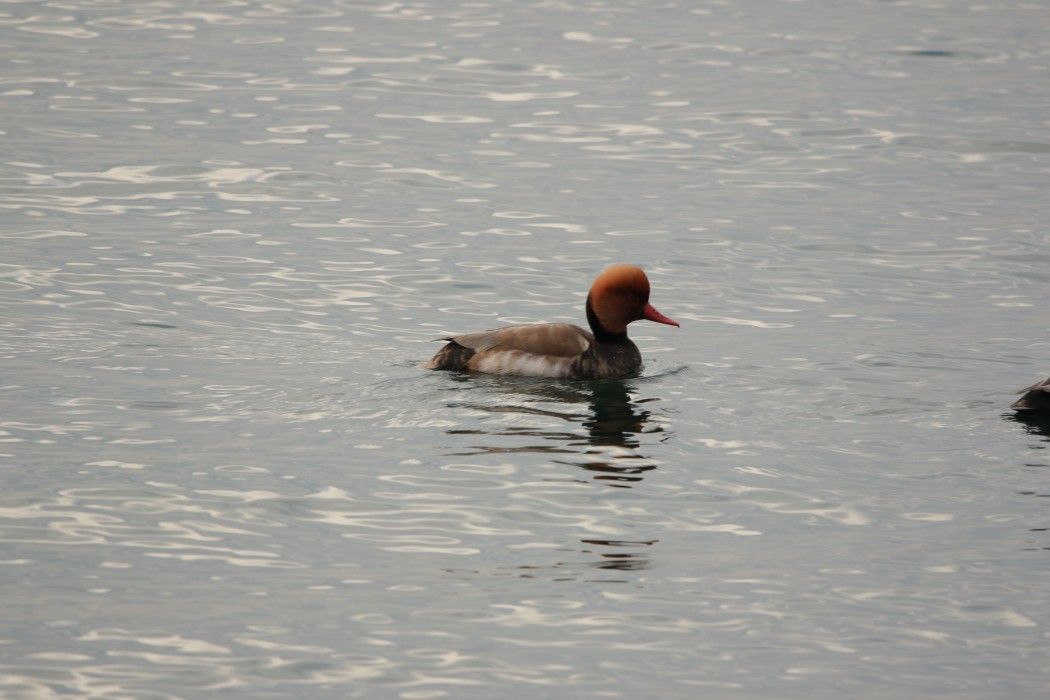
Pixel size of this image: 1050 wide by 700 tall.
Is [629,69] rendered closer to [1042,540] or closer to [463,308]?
[463,308]

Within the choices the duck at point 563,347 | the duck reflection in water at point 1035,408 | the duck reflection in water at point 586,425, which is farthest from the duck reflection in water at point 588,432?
the duck reflection in water at point 1035,408

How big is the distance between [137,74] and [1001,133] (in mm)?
14856

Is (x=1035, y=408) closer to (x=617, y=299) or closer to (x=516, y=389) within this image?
(x=617, y=299)

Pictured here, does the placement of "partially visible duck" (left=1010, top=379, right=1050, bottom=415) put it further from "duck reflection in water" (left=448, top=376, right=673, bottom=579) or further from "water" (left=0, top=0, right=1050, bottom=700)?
"duck reflection in water" (left=448, top=376, right=673, bottom=579)

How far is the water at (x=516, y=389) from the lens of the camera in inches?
335

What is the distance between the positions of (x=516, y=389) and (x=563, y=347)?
0.72m

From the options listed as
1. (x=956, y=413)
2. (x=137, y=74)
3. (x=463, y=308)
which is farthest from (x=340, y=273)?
(x=137, y=74)

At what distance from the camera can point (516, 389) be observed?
13258mm

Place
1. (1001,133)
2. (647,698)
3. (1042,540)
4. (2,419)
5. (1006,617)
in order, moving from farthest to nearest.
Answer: (1001,133), (2,419), (1042,540), (1006,617), (647,698)

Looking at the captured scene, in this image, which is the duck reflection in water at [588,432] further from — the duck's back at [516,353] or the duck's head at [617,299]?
the duck's head at [617,299]

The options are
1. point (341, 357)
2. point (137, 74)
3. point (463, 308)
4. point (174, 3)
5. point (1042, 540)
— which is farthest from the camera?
point (174, 3)

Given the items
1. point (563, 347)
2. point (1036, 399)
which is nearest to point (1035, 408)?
point (1036, 399)

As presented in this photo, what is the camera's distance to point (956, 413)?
12695mm

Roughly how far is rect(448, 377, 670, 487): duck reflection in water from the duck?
0.14 m
